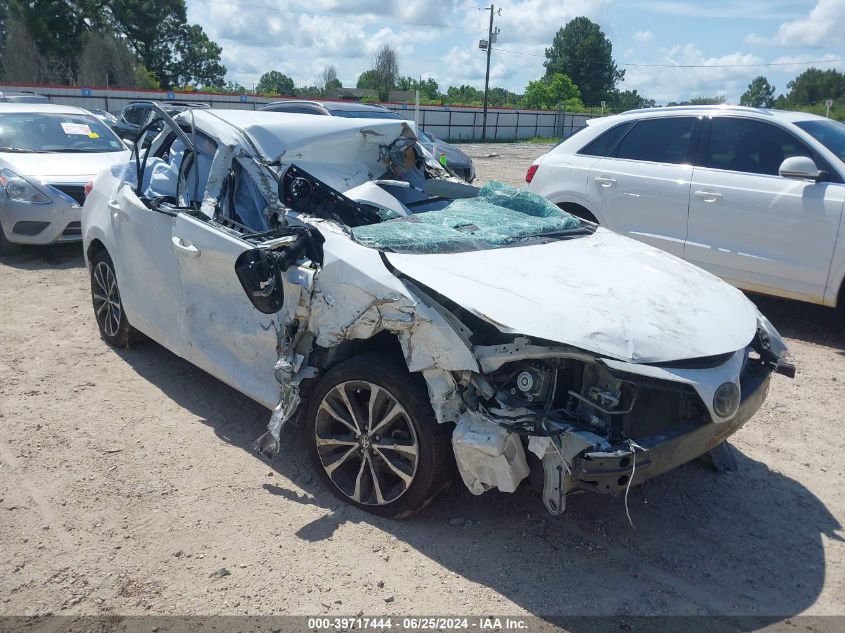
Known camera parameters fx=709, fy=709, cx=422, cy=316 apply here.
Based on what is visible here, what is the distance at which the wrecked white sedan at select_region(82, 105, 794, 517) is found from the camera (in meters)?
2.90

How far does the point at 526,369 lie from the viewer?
9.87 ft

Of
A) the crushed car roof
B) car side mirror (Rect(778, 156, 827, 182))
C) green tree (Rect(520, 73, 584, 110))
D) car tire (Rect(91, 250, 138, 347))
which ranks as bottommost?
car tire (Rect(91, 250, 138, 347))

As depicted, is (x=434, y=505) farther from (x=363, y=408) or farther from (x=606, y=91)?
(x=606, y=91)

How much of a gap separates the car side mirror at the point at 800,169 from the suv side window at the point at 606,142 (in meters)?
1.70

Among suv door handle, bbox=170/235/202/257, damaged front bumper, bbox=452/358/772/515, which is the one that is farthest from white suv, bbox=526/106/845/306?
suv door handle, bbox=170/235/202/257

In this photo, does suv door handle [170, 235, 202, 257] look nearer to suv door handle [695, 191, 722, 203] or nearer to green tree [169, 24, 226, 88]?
suv door handle [695, 191, 722, 203]

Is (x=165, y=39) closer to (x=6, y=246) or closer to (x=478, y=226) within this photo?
(x=6, y=246)

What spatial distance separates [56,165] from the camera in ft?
28.3

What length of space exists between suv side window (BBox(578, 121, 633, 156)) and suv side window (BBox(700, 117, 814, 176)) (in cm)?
87

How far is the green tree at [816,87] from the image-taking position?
68.6 meters

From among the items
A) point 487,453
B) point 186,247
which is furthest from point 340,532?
point 186,247

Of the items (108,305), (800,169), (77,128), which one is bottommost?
(108,305)

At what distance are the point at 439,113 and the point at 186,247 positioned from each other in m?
36.1

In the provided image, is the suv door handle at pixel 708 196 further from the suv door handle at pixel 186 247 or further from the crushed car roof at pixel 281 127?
the suv door handle at pixel 186 247
